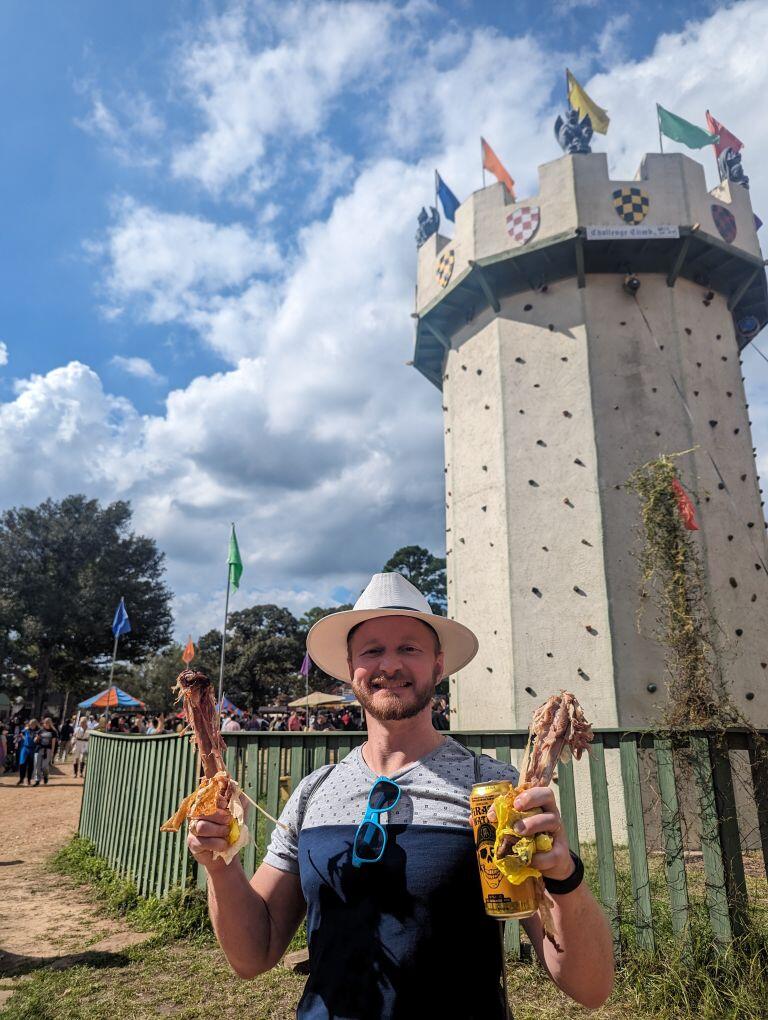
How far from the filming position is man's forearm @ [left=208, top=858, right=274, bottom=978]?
1.79 meters

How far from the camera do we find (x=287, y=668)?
52.7m

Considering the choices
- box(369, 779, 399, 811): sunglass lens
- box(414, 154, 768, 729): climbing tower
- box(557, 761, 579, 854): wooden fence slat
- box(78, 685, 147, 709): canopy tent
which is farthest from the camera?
box(78, 685, 147, 709): canopy tent

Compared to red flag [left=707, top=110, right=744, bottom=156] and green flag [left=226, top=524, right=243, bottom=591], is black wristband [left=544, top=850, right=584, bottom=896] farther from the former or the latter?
green flag [left=226, top=524, right=243, bottom=591]

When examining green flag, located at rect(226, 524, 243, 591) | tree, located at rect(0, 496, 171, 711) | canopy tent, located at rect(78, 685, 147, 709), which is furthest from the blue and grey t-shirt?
tree, located at rect(0, 496, 171, 711)

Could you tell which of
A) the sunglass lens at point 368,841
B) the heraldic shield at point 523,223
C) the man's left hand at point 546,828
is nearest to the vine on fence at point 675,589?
the heraldic shield at point 523,223

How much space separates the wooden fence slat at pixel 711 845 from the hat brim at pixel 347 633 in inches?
101

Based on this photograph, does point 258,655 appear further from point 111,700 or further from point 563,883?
point 563,883

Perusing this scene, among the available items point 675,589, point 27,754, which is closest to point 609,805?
point 675,589

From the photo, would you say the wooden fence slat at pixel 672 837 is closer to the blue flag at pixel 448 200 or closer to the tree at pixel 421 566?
the blue flag at pixel 448 200

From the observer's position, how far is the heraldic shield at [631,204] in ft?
35.8

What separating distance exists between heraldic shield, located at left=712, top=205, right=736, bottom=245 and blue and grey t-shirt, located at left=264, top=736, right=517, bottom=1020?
12.3 meters

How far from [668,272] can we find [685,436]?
9.64ft

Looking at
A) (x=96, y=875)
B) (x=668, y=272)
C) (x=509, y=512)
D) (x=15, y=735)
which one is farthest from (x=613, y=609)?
(x=15, y=735)

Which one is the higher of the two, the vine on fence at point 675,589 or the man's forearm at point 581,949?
the vine on fence at point 675,589
